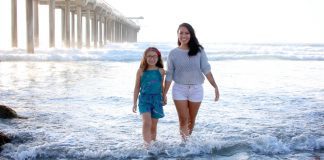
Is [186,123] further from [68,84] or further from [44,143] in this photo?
[68,84]

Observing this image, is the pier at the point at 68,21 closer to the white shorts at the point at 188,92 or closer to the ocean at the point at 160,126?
the ocean at the point at 160,126

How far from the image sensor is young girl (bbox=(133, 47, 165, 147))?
4062 mm

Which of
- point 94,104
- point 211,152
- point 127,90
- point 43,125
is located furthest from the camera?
point 127,90

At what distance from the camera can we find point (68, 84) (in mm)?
9750

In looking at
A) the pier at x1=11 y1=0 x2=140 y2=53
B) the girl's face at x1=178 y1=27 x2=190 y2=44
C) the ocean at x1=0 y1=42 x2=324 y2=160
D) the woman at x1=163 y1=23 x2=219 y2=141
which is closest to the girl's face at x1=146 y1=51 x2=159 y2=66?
the woman at x1=163 y1=23 x2=219 y2=141

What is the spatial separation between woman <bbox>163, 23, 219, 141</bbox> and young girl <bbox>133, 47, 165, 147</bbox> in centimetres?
13

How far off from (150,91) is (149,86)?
2.0 inches

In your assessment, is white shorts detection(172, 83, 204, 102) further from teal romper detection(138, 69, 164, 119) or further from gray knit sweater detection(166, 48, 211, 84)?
teal romper detection(138, 69, 164, 119)

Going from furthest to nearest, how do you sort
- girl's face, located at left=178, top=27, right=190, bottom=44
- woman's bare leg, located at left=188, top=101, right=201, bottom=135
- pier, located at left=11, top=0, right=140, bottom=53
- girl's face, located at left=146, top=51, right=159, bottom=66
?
pier, located at left=11, top=0, right=140, bottom=53 → woman's bare leg, located at left=188, top=101, right=201, bottom=135 → girl's face, located at left=178, top=27, right=190, bottom=44 → girl's face, located at left=146, top=51, right=159, bottom=66

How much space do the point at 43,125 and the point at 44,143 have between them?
965mm

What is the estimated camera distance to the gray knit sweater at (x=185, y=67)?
4.20m

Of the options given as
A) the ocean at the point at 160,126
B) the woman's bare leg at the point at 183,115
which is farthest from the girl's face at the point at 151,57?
the ocean at the point at 160,126

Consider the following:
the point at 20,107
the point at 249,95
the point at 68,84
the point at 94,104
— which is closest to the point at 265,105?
the point at 249,95

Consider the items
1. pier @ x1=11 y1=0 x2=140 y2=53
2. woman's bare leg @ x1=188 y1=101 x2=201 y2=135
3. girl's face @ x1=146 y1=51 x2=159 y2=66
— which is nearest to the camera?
girl's face @ x1=146 y1=51 x2=159 y2=66
